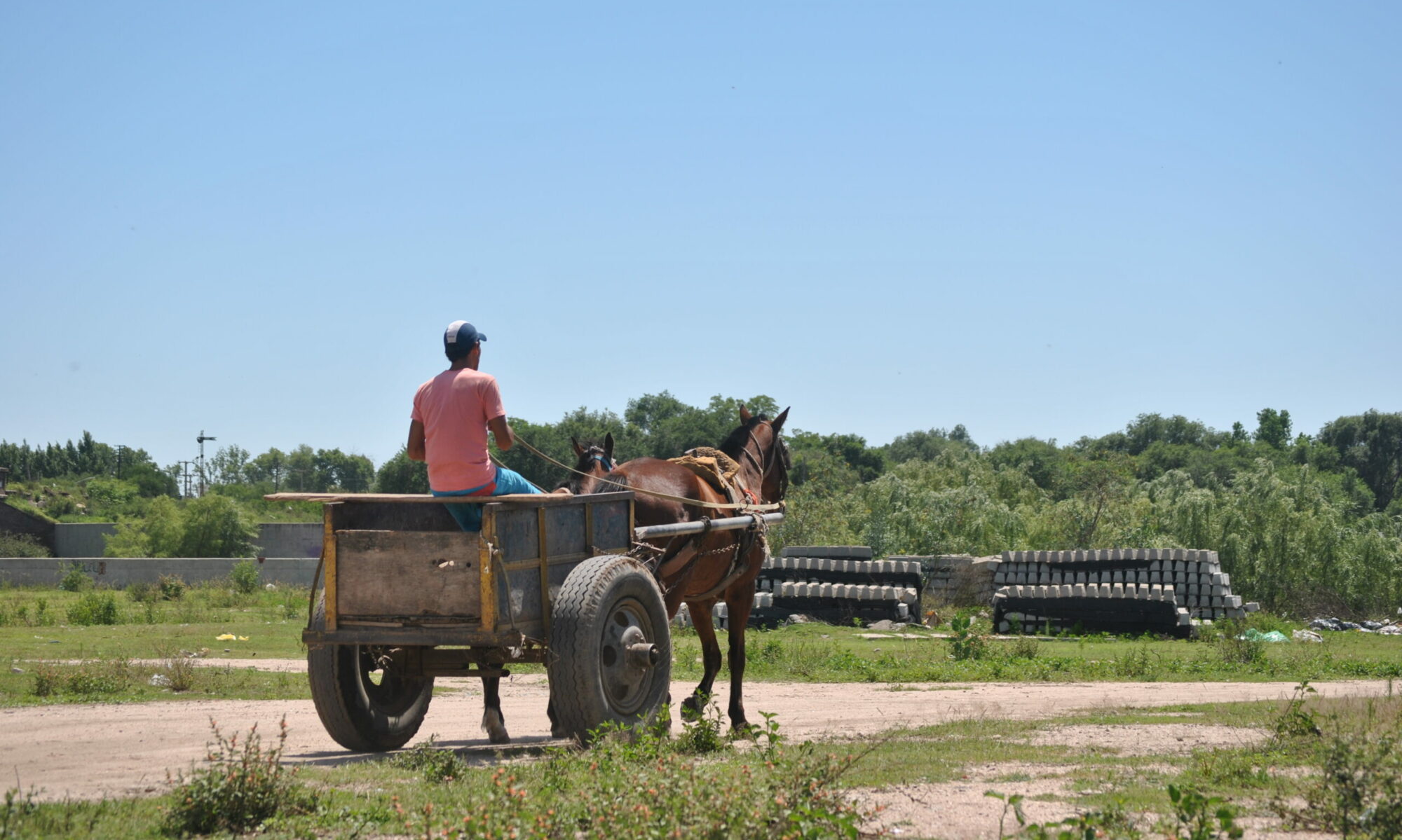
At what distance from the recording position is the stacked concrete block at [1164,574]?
66.5ft

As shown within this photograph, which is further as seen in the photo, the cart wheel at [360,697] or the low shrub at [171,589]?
the low shrub at [171,589]

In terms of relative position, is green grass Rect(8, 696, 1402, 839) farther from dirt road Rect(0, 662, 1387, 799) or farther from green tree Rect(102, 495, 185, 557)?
green tree Rect(102, 495, 185, 557)

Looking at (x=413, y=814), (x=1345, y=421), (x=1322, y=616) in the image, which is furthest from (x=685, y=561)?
(x=1345, y=421)

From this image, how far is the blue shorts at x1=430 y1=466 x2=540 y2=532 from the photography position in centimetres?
630

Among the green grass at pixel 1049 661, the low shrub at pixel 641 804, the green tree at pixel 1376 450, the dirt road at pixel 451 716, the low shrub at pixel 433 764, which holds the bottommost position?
the green grass at pixel 1049 661

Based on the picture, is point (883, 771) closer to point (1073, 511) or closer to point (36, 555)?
point (1073, 511)

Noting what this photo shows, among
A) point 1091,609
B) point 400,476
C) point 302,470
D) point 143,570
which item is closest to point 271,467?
point 302,470

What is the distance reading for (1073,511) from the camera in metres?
30.2

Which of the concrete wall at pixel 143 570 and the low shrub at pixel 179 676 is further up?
the concrete wall at pixel 143 570

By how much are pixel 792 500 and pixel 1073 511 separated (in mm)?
11084

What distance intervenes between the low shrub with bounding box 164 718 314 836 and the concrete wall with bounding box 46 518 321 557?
4565cm

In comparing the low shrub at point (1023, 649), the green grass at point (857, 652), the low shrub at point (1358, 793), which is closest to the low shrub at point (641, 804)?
the low shrub at point (1358, 793)

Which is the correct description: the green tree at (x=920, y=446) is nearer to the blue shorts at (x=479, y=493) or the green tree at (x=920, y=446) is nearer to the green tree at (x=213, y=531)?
the green tree at (x=213, y=531)

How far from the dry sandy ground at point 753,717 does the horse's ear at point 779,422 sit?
244cm
